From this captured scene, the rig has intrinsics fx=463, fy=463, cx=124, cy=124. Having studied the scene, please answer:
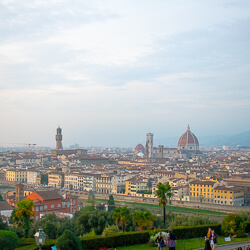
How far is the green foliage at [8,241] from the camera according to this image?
461 inches

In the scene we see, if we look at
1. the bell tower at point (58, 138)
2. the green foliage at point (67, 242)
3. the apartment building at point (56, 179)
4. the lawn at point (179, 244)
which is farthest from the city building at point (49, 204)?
the bell tower at point (58, 138)

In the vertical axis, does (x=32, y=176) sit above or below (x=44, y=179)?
above

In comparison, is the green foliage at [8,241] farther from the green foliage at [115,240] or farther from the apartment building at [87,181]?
the apartment building at [87,181]

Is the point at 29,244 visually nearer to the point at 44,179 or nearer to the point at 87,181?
the point at 87,181

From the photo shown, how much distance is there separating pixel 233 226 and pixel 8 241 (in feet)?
24.7

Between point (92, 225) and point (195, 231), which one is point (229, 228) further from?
point (92, 225)

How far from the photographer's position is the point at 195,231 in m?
15.4

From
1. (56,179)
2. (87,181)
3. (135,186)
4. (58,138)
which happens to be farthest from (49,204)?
(58,138)

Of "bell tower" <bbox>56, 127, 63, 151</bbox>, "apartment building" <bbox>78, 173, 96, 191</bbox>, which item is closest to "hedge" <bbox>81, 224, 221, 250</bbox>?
Answer: "apartment building" <bbox>78, 173, 96, 191</bbox>

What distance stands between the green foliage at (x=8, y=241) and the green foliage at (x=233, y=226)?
7133mm

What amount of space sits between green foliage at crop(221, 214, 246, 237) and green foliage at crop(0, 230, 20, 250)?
7133 millimetres

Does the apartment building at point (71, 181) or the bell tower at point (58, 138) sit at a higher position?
the bell tower at point (58, 138)

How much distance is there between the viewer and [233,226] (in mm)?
15414

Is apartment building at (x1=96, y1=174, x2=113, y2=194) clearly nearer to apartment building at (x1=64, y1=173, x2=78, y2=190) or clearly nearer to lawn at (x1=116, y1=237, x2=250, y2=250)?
apartment building at (x1=64, y1=173, x2=78, y2=190)
